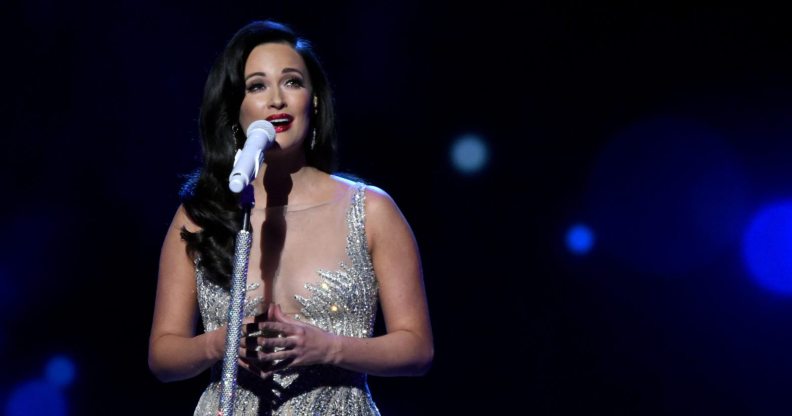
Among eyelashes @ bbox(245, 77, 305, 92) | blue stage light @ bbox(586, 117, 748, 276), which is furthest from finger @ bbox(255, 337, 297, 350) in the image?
blue stage light @ bbox(586, 117, 748, 276)

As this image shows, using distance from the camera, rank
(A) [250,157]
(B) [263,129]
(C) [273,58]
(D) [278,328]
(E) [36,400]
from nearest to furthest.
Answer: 1. (A) [250,157]
2. (B) [263,129]
3. (D) [278,328]
4. (C) [273,58]
5. (E) [36,400]

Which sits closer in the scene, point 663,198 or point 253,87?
point 253,87

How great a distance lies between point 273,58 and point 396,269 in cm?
59

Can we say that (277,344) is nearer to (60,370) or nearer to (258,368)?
(258,368)

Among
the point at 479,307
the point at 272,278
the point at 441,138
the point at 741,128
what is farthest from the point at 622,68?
the point at 272,278

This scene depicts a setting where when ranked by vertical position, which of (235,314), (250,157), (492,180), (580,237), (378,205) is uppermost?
(492,180)

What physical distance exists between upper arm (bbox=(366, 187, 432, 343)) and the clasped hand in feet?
1.10

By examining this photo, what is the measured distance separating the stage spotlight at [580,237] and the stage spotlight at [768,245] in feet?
2.01

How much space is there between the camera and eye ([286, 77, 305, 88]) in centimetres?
225

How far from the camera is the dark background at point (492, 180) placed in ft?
12.4

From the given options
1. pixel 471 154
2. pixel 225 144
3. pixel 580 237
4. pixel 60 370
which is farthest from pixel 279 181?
pixel 60 370

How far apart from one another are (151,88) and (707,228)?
7.65 ft

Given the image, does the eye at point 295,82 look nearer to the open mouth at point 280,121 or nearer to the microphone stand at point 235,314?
the open mouth at point 280,121

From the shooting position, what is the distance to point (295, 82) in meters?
2.27
